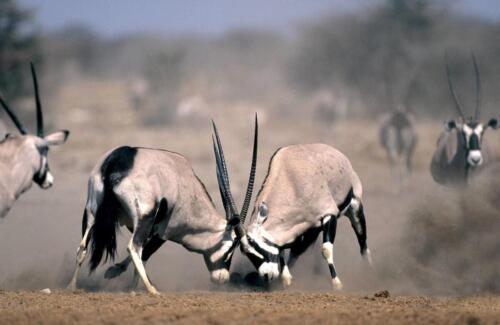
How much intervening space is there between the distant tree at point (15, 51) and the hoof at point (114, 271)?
18.5 meters

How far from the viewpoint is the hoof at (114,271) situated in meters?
9.09

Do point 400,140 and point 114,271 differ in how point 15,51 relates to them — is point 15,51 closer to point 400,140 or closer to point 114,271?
point 400,140

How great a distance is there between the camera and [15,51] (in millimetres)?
28078

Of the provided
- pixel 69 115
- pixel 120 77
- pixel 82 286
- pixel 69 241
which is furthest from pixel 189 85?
pixel 82 286

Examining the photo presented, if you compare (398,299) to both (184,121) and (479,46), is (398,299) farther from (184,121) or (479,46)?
(479,46)

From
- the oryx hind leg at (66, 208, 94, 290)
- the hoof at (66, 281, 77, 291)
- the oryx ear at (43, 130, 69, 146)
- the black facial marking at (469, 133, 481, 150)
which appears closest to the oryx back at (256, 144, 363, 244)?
the oryx hind leg at (66, 208, 94, 290)

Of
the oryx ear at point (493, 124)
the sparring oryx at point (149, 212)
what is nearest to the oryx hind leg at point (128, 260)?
the sparring oryx at point (149, 212)

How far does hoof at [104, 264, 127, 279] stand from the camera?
29.8 ft

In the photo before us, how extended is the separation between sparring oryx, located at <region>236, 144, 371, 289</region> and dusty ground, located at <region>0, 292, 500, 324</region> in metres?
0.67

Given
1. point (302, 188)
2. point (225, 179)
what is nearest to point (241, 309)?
point (225, 179)

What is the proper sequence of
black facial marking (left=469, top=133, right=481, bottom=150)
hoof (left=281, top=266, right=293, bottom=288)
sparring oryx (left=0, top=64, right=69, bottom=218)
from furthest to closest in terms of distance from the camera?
black facial marking (left=469, top=133, right=481, bottom=150) → hoof (left=281, top=266, right=293, bottom=288) → sparring oryx (left=0, top=64, right=69, bottom=218)

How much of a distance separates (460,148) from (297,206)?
480cm

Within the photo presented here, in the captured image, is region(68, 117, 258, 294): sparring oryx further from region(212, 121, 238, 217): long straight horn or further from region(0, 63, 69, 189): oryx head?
region(0, 63, 69, 189): oryx head

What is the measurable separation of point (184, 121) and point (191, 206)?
23211 millimetres
